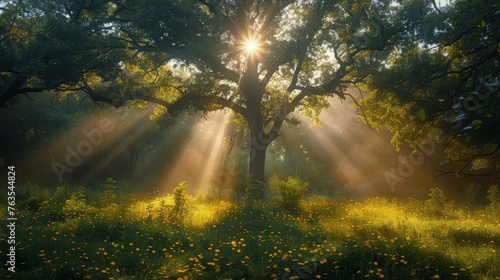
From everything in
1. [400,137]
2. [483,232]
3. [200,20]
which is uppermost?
[200,20]

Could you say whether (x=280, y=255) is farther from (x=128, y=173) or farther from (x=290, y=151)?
(x=290, y=151)

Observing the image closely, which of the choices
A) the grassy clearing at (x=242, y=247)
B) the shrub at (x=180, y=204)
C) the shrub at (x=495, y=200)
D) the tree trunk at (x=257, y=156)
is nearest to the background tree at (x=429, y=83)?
the shrub at (x=495, y=200)

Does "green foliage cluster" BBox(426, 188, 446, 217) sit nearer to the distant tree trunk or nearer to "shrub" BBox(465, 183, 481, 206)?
the distant tree trunk

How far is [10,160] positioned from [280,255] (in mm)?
35170

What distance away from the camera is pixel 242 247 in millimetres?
8703

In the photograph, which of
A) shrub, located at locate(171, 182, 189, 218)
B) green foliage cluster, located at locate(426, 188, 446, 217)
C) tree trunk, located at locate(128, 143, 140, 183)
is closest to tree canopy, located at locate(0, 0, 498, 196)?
green foliage cluster, located at locate(426, 188, 446, 217)

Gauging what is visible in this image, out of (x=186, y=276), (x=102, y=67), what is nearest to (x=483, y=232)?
(x=186, y=276)

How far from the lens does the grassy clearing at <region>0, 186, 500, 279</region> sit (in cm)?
693

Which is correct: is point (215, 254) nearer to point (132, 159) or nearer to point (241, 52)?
point (241, 52)

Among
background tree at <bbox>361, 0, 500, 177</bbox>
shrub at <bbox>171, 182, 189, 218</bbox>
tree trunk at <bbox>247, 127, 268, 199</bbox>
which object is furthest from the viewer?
tree trunk at <bbox>247, 127, 268, 199</bbox>

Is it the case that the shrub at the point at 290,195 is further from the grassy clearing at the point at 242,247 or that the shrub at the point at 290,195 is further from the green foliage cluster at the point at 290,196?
the grassy clearing at the point at 242,247

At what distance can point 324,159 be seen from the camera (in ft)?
133

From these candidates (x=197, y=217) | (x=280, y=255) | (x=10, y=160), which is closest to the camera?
(x=280, y=255)

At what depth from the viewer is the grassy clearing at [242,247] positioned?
693 centimetres
